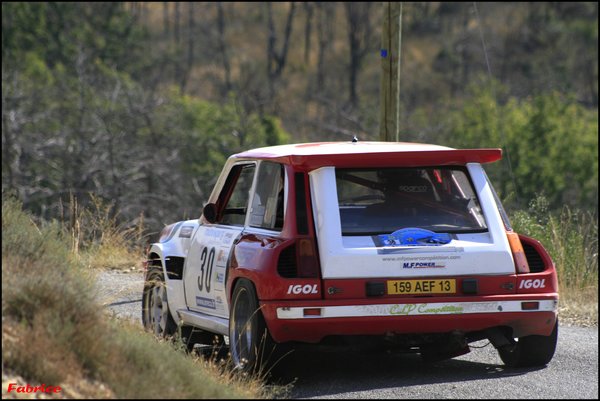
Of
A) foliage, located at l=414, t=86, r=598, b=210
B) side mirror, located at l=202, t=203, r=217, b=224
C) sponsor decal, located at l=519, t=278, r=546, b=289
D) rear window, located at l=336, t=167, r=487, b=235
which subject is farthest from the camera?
foliage, located at l=414, t=86, r=598, b=210

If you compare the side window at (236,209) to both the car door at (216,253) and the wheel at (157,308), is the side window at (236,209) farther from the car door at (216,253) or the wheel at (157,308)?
the wheel at (157,308)

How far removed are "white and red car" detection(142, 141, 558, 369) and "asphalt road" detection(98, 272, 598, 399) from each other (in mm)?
203

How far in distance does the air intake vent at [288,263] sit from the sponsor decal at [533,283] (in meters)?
1.56

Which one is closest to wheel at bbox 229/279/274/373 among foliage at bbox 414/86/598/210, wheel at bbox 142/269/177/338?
wheel at bbox 142/269/177/338

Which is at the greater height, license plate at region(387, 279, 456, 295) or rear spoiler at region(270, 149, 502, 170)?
rear spoiler at region(270, 149, 502, 170)

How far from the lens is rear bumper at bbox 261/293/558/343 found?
7723 millimetres

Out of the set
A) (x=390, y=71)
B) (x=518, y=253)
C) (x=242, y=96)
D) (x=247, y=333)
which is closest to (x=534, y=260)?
(x=518, y=253)

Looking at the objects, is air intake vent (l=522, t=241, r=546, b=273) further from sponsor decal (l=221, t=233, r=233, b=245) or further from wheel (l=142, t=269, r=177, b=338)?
wheel (l=142, t=269, r=177, b=338)

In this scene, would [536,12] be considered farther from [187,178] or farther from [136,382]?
[136,382]

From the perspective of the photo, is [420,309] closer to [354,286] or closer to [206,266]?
[354,286]

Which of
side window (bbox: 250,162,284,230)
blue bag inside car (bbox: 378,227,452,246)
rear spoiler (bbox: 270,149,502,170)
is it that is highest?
rear spoiler (bbox: 270,149,502,170)

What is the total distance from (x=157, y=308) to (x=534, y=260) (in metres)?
3.48

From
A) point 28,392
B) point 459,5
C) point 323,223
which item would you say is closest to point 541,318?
point 323,223
